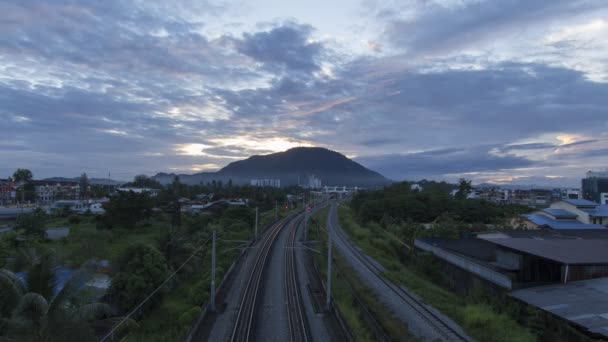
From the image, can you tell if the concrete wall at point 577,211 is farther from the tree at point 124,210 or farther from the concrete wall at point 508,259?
the tree at point 124,210

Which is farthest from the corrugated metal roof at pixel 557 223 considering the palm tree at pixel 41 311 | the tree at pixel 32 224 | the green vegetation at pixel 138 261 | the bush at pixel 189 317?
the tree at pixel 32 224

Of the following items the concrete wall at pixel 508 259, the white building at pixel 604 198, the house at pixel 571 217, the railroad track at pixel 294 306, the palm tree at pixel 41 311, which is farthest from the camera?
the white building at pixel 604 198

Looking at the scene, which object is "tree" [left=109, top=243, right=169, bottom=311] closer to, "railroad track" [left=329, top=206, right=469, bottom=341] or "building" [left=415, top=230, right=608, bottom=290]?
"railroad track" [left=329, top=206, right=469, bottom=341]

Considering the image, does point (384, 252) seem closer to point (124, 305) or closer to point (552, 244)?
point (552, 244)

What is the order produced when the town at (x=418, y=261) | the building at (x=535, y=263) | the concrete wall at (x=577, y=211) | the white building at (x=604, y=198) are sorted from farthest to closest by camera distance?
1. the white building at (x=604, y=198)
2. the concrete wall at (x=577, y=211)
3. the building at (x=535, y=263)
4. the town at (x=418, y=261)

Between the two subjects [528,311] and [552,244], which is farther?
[552,244]

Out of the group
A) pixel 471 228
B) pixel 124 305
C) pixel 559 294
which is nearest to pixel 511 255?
pixel 559 294
